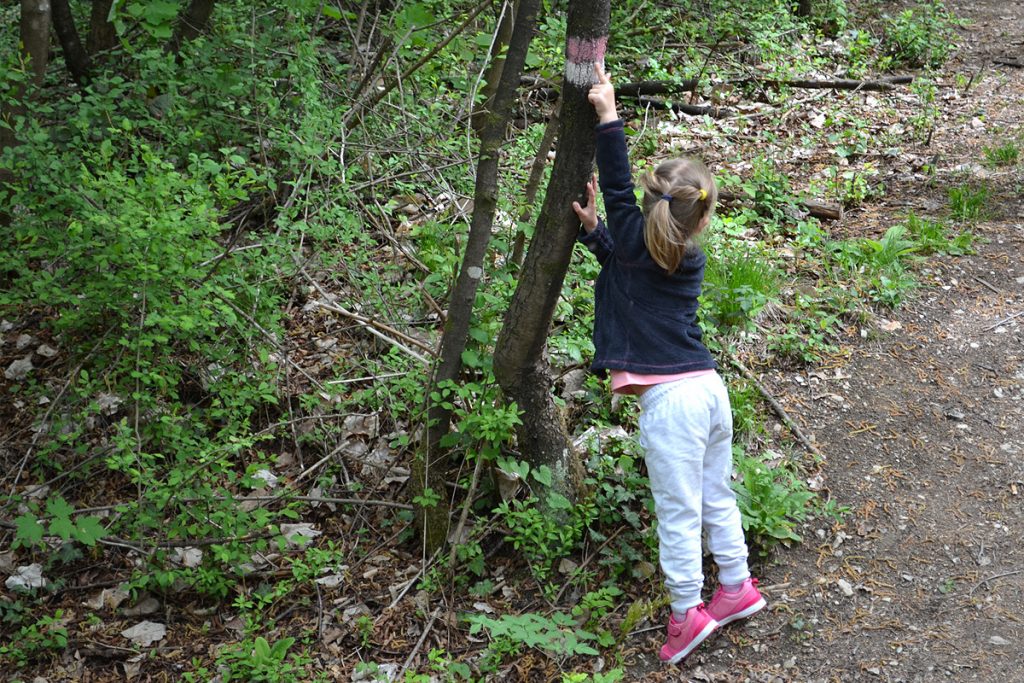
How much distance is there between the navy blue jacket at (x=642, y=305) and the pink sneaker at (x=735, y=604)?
0.95 m

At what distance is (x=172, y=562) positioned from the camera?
13.9ft

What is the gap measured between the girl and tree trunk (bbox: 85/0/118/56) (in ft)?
17.1

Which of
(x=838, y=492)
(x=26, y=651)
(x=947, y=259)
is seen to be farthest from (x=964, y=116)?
(x=26, y=651)

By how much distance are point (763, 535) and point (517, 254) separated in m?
1.80

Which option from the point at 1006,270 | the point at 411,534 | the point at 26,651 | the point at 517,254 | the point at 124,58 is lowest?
the point at 26,651

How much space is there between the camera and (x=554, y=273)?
351cm

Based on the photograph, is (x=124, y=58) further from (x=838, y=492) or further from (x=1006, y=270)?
(x=1006, y=270)

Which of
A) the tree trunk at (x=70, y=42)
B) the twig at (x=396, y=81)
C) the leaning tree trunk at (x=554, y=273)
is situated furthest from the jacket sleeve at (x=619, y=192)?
the tree trunk at (x=70, y=42)

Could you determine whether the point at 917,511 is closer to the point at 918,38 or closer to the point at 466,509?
the point at 466,509

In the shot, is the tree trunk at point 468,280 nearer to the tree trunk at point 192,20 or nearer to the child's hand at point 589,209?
the child's hand at point 589,209

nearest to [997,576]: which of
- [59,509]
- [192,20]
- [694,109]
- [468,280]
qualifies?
[468,280]

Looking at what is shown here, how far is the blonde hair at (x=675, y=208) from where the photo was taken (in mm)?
3102

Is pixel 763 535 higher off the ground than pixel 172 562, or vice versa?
pixel 763 535

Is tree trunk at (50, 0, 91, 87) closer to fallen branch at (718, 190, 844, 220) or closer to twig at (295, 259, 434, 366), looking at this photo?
twig at (295, 259, 434, 366)
